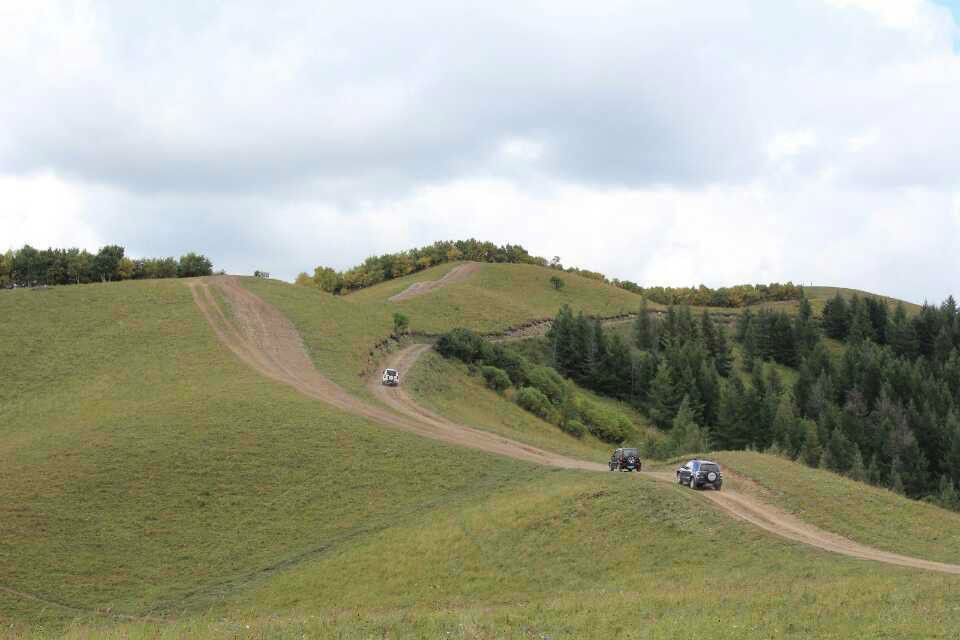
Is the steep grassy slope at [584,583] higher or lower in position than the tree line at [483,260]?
lower

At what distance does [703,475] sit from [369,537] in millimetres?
17424

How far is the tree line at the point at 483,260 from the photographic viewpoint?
573 ft

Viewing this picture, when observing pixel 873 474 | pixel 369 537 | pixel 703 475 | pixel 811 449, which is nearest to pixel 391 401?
pixel 369 537

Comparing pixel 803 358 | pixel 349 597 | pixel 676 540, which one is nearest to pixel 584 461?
pixel 676 540

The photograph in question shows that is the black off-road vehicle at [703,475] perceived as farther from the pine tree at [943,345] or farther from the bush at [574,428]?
the pine tree at [943,345]

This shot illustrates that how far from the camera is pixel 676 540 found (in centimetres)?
3400

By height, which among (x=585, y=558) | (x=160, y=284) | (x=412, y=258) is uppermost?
(x=412, y=258)

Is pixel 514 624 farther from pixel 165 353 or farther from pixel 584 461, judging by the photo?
pixel 165 353

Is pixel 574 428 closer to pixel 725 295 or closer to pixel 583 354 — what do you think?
pixel 583 354

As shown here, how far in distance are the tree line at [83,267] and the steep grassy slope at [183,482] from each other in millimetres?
47903

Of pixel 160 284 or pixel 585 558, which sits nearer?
pixel 585 558

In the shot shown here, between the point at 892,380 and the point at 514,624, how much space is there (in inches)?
4099

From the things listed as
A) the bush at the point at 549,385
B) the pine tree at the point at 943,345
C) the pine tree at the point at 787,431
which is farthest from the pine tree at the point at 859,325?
the bush at the point at 549,385

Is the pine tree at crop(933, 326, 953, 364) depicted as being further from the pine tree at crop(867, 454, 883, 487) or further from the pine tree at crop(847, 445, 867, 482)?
the pine tree at crop(847, 445, 867, 482)
